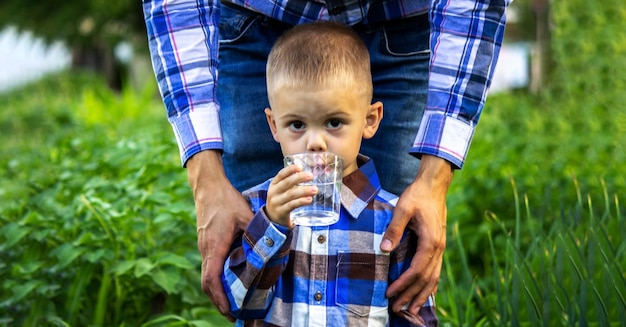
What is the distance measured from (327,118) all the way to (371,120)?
208 millimetres

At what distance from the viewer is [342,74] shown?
2.13 m

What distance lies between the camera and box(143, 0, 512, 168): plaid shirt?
7.70ft

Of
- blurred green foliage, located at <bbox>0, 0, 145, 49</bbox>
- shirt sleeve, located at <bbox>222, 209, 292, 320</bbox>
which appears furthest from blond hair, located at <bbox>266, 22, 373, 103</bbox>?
blurred green foliage, located at <bbox>0, 0, 145, 49</bbox>

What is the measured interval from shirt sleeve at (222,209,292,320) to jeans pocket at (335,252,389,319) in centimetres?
15

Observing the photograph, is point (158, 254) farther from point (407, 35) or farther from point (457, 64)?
point (457, 64)

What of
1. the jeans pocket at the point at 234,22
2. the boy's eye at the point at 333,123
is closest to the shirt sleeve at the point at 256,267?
the boy's eye at the point at 333,123

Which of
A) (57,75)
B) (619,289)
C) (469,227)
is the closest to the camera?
(619,289)

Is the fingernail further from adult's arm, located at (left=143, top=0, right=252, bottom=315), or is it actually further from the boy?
adult's arm, located at (left=143, top=0, right=252, bottom=315)

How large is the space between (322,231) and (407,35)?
0.67m

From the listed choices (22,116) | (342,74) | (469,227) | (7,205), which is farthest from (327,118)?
(22,116)

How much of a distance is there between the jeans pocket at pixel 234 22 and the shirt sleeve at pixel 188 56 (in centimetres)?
13

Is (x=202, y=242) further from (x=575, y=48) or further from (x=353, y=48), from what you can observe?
(x=575, y=48)

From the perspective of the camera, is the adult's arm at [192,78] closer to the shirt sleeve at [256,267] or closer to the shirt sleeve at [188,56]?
the shirt sleeve at [188,56]

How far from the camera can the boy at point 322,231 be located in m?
2.10
